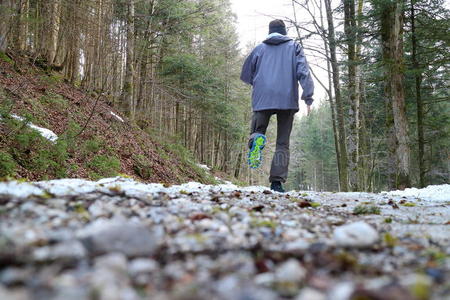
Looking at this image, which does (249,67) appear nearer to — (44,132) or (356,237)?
(44,132)

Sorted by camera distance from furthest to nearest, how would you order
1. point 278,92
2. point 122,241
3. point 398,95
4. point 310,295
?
point 398,95, point 278,92, point 122,241, point 310,295

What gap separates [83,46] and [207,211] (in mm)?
9038

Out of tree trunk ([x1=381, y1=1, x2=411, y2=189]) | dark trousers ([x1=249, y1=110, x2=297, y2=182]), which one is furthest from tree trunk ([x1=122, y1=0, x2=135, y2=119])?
dark trousers ([x1=249, y1=110, x2=297, y2=182])

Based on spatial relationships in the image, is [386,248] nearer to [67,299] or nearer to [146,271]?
[146,271]

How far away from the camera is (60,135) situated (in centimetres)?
696

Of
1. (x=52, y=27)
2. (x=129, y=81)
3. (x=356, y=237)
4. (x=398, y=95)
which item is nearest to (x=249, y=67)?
(x=356, y=237)

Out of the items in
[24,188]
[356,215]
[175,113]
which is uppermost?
[175,113]

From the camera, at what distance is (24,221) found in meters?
1.47

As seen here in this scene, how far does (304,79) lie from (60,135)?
4.90 meters

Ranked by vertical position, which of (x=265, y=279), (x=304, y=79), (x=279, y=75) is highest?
(x=279, y=75)

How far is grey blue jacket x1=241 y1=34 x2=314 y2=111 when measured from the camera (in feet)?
16.7

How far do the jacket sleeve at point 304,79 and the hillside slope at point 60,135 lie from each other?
10.8 ft

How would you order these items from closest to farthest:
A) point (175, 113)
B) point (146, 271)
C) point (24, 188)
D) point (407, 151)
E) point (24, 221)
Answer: point (146, 271)
point (24, 221)
point (24, 188)
point (407, 151)
point (175, 113)

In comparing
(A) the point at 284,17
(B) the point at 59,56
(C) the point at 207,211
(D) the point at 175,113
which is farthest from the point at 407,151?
(D) the point at 175,113
